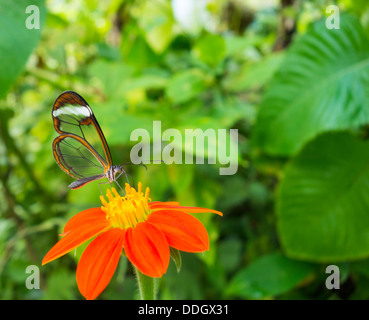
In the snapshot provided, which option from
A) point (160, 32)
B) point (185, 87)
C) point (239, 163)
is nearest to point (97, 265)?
point (239, 163)

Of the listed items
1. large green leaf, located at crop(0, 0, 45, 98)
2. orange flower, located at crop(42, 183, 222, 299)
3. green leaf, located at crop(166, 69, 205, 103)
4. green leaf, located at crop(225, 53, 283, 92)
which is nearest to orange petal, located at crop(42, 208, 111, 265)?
orange flower, located at crop(42, 183, 222, 299)

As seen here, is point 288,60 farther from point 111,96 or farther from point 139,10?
point 139,10

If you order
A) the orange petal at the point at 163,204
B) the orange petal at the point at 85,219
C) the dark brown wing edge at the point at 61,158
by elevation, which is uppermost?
the dark brown wing edge at the point at 61,158

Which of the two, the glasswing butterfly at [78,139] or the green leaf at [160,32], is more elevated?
the green leaf at [160,32]

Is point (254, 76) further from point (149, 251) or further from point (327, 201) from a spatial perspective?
point (149, 251)

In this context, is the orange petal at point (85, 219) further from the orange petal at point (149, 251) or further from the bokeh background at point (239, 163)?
the bokeh background at point (239, 163)

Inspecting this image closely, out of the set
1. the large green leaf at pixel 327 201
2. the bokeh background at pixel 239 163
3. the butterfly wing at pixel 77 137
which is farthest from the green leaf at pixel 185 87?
the butterfly wing at pixel 77 137

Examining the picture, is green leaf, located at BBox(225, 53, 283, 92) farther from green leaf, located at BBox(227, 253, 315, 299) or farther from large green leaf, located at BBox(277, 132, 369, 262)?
green leaf, located at BBox(227, 253, 315, 299)
